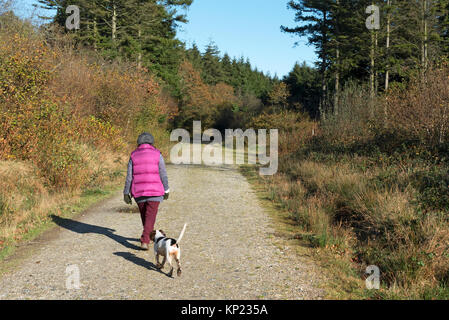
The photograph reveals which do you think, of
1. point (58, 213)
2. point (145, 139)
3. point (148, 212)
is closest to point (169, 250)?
point (148, 212)

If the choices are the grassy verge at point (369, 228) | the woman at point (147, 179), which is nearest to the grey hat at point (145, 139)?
the woman at point (147, 179)

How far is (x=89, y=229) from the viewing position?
27.8ft

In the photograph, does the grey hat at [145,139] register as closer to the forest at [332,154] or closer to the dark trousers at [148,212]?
the dark trousers at [148,212]

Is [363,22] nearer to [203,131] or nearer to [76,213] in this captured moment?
[76,213]

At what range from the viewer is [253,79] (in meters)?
105

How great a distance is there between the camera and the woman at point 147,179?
6.61m

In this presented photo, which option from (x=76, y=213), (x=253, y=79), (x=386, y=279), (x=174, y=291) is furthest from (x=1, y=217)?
(x=253, y=79)

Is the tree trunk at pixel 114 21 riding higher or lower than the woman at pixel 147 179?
higher

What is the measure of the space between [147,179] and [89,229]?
2.77 m

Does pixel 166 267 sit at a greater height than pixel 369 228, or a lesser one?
lesser

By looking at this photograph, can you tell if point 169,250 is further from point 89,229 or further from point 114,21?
point 114,21

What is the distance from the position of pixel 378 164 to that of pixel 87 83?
1323 centimetres

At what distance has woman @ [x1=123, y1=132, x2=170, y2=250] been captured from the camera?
6.61 meters

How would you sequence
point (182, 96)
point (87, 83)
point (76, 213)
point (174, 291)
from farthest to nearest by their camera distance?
point (182, 96)
point (87, 83)
point (76, 213)
point (174, 291)
